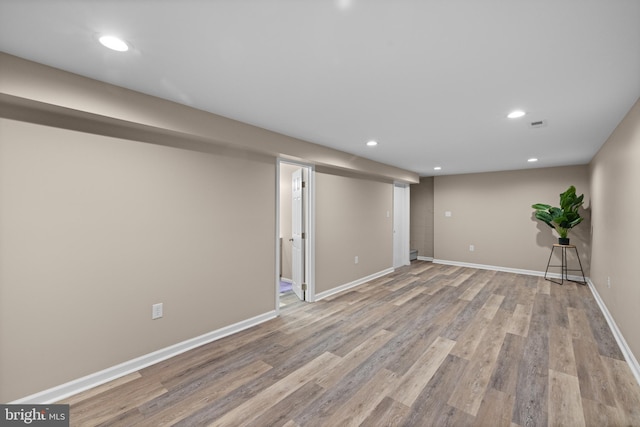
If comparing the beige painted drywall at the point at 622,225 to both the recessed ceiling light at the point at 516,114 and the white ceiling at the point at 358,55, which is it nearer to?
the white ceiling at the point at 358,55

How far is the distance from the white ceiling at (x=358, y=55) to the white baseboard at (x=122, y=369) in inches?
87.0

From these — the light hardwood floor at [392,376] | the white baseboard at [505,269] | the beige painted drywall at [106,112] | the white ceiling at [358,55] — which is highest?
the white ceiling at [358,55]

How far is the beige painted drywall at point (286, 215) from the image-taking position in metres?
5.10

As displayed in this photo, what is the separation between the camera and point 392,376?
7.41 ft

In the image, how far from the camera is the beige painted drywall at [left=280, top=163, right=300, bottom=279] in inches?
201

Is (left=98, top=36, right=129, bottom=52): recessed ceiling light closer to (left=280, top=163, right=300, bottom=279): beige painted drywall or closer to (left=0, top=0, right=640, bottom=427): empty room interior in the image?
(left=0, top=0, right=640, bottom=427): empty room interior

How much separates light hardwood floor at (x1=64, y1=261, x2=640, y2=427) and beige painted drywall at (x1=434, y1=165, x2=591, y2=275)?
2.29 meters

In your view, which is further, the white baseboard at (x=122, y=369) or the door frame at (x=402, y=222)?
the door frame at (x=402, y=222)

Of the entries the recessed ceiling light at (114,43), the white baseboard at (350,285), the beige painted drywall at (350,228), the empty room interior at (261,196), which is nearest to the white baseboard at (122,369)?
the empty room interior at (261,196)

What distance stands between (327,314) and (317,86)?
8.97 ft

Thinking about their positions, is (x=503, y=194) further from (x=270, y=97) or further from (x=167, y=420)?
(x=167, y=420)

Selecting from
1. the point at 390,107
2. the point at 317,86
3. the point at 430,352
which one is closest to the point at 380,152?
the point at 390,107

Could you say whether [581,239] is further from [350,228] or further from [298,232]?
[298,232]

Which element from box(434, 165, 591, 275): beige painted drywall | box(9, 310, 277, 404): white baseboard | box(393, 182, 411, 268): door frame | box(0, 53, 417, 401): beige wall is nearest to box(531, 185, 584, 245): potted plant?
box(434, 165, 591, 275): beige painted drywall
